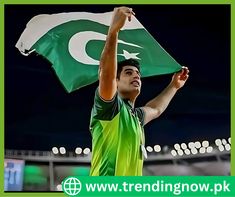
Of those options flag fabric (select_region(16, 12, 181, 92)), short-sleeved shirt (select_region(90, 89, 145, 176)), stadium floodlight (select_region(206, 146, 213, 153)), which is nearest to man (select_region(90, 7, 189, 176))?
short-sleeved shirt (select_region(90, 89, 145, 176))

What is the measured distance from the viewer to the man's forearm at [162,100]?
12.1 ft

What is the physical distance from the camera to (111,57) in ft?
9.91

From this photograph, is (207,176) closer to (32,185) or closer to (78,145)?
(78,145)

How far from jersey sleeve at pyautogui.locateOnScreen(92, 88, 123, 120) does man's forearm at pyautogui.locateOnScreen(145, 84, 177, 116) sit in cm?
39

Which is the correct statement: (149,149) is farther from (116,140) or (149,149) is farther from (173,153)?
(116,140)

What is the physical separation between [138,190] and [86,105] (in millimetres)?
707

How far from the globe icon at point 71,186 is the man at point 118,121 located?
0.39 ft

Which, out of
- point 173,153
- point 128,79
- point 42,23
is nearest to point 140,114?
point 128,79

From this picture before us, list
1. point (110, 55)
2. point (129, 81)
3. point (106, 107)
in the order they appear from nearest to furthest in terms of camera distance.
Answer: point (110, 55), point (106, 107), point (129, 81)

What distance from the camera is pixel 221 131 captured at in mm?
3725

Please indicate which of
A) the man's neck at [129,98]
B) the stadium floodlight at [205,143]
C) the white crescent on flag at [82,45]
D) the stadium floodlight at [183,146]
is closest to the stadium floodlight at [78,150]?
the man's neck at [129,98]

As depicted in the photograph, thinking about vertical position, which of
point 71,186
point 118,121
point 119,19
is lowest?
point 71,186

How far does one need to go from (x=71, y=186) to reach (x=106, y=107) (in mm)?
563

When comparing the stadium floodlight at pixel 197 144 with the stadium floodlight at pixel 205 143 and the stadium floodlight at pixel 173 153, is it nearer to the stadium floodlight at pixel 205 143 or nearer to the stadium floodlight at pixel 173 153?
the stadium floodlight at pixel 205 143
